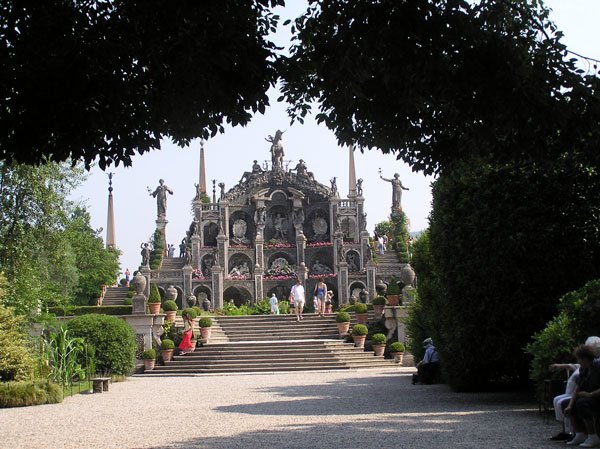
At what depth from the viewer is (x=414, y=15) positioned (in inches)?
339

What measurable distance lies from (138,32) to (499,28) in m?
3.66

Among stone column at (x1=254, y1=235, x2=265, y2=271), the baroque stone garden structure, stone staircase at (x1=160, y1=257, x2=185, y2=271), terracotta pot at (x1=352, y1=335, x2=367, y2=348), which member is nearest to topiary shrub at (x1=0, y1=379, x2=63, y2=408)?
terracotta pot at (x1=352, y1=335, x2=367, y2=348)

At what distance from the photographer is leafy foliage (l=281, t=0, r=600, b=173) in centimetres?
866

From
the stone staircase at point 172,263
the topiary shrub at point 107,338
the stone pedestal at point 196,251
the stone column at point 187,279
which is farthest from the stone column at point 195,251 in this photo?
the topiary shrub at point 107,338

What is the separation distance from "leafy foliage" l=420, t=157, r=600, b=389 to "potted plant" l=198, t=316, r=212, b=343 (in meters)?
17.2

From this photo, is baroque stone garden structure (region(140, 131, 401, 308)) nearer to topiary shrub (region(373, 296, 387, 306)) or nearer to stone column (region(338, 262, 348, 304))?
stone column (region(338, 262, 348, 304))

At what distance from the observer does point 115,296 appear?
5806 centimetres

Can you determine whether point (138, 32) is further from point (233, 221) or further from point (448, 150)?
point (233, 221)

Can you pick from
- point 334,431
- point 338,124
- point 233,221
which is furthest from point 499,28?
point 233,221

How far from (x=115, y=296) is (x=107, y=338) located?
33304 millimetres

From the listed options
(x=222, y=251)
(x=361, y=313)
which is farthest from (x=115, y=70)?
(x=222, y=251)

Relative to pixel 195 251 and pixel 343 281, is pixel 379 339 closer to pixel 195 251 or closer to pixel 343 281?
pixel 343 281

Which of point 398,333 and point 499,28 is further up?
point 499,28

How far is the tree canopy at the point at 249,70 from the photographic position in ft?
27.9
